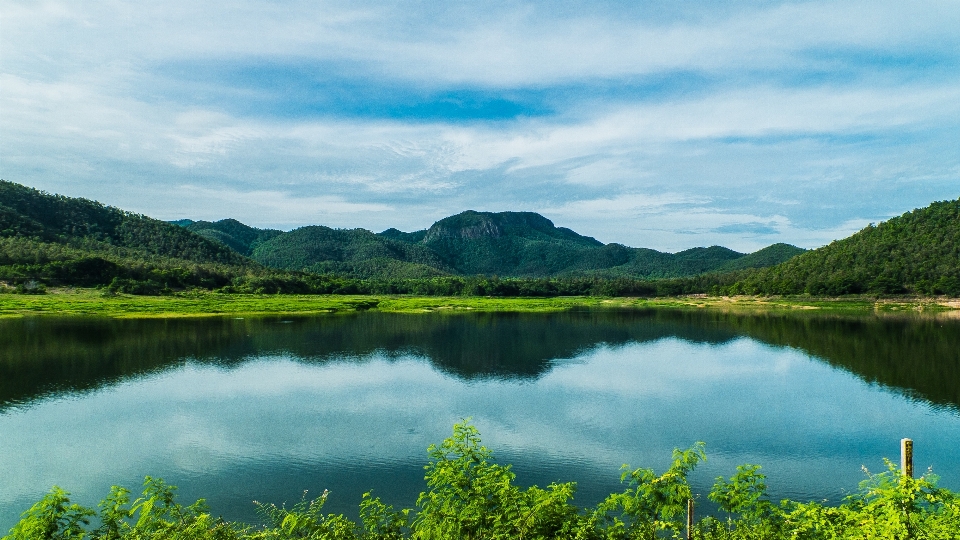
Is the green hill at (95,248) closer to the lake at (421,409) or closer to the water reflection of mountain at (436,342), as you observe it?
the water reflection of mountain at (436,342)

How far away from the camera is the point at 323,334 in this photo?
4909 cm

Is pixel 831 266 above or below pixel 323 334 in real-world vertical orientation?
above

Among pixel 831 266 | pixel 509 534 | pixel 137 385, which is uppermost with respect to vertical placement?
pixel 831 266

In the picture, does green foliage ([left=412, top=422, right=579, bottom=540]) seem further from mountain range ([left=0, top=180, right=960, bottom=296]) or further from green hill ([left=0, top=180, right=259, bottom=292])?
green hill ([left=0, top=180, right=259, bottom=292])

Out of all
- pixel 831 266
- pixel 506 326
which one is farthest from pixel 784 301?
pixel 506 326

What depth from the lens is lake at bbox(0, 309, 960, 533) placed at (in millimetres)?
15305

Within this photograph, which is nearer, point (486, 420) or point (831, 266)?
point (486, 420)

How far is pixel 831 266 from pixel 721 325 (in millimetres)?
49807

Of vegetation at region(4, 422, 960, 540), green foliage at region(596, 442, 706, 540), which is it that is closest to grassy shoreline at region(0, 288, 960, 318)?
vegetation at region(4, 422, 960, 540)

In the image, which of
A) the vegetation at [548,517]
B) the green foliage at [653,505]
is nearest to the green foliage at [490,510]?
the vegetation at [548,517]

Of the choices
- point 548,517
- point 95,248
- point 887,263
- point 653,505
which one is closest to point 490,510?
point 548,517

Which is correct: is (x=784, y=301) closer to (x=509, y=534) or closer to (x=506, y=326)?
(x=506, y=326)

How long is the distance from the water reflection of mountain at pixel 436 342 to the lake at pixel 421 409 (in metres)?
0.29

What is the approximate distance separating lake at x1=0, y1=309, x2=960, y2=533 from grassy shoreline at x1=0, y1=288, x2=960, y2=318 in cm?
1584
